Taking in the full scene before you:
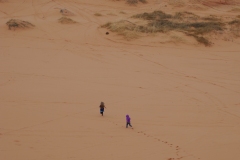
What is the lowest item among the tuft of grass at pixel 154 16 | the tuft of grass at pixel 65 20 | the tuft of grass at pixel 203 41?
the tuft of grass at pixel 203 41

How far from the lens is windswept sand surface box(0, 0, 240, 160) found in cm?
890

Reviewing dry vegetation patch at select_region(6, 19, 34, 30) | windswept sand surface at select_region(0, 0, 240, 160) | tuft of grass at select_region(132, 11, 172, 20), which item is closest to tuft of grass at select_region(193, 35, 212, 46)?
windswept sand surface at select_region(0, 0, 240, 160)

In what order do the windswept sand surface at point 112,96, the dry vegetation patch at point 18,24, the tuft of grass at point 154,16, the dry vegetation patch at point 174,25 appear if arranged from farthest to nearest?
the tuft of grass at point 154,16 < the dry vegetation patch at point 18,24 < the dry vegetation patch at point 174,25 < the windswept sand surface at point 112,96

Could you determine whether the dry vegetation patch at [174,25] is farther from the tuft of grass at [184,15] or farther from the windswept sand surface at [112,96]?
the windswept sand surface at [112,96]

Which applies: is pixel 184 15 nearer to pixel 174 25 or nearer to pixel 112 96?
pixel 174 25

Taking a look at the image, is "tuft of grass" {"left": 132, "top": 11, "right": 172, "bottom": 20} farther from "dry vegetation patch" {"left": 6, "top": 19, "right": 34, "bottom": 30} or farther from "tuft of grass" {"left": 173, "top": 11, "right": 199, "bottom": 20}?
"dry vegetation patch" {"left": 6, "top": 19, "right": 34, "bottom": 30}

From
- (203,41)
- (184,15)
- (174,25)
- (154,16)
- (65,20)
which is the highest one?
(184,15)

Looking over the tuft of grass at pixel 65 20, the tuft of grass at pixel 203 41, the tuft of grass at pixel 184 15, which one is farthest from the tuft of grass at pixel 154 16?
the tuft of grass at pixel 65 20

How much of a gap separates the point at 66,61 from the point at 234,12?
18.4 m

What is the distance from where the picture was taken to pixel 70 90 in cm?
1295

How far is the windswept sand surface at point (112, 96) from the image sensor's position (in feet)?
29.2

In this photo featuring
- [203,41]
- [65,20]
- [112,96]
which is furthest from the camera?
[65,20]

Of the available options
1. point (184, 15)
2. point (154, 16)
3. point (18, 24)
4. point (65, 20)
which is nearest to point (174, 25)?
point (154, 16)

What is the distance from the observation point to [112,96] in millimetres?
12695
